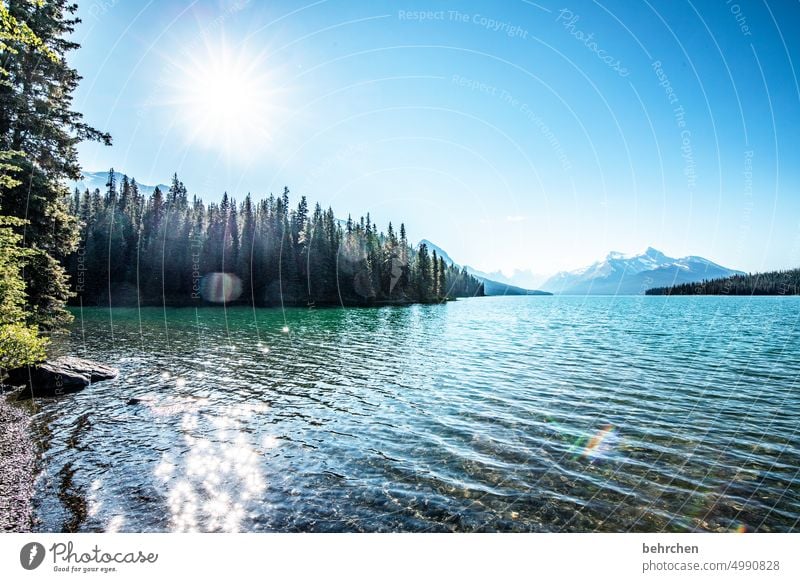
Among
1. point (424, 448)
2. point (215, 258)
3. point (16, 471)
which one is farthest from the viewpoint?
point (215, 258)

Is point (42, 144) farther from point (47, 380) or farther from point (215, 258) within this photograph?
point (215, 258)

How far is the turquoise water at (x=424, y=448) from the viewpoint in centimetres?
916

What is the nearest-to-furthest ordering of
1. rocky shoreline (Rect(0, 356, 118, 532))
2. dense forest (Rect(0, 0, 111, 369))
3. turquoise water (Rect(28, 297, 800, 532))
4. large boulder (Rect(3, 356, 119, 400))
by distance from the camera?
rocky shoreline (Rect(0, 356, 118, 532))
turquoise water (Rect(28, 297, 800, 532))
large boulder (Rect(3, 356, 119, 400))
dense forest (Rect(0, 0, 111, 369))

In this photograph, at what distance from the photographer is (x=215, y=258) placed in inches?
4058

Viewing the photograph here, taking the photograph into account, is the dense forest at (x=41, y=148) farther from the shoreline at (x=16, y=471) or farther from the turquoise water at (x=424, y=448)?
the shoreline at (x=16, y=471)

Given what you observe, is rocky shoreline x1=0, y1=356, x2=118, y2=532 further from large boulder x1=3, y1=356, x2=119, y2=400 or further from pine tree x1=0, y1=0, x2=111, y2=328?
pine tree x1=0, y1=0, x2=111, y2=328

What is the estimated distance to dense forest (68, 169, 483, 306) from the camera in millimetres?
98688

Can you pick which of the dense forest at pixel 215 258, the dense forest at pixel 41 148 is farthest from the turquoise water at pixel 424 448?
the dense forest at pixel 215 258

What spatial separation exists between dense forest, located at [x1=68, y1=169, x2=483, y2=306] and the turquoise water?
3040 inches

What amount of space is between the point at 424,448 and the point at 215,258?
340 feet

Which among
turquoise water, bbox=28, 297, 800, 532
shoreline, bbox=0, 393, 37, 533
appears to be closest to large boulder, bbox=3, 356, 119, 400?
turquoise water, bbox=28, 297, 800, 532

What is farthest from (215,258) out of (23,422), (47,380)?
(23,422)
